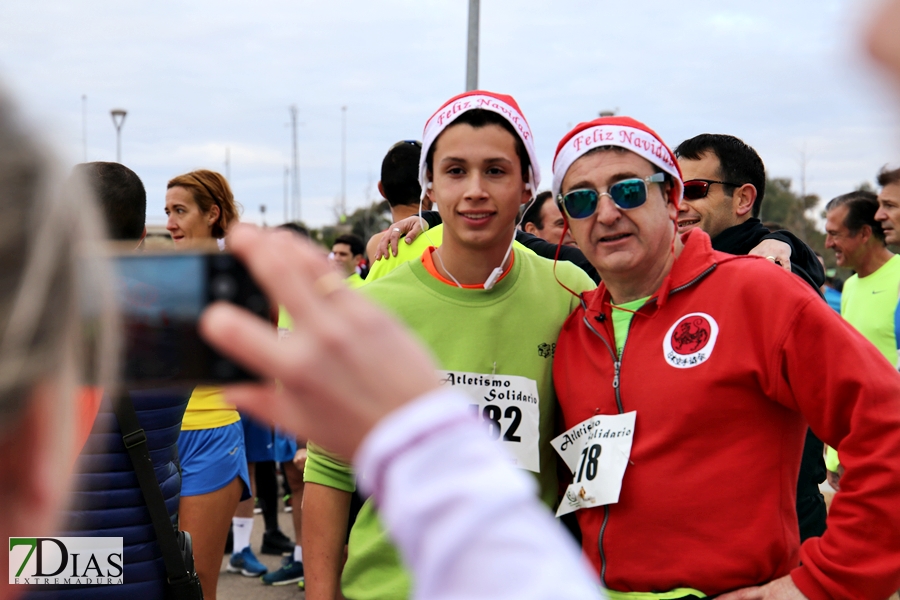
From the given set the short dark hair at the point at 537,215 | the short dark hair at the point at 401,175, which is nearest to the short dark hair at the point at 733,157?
the short dark hair at the point at 401,175

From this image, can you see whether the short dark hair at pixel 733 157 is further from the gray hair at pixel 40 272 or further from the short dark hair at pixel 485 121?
the gray hair at pixel 40 272

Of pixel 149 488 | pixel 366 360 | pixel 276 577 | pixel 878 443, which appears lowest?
pixel 276 577

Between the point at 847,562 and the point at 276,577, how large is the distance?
538cm

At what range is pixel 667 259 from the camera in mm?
2725

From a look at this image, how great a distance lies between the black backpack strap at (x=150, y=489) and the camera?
2674mm

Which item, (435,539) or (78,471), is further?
(78,471)

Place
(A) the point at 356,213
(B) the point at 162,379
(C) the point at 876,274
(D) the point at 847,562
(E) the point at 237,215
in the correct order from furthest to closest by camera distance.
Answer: (A) the point at 356,213 → (C) the point at 876,274 → (E) the point at 237,215 → (D) the point at 847,562 → (B) the point at 162,379

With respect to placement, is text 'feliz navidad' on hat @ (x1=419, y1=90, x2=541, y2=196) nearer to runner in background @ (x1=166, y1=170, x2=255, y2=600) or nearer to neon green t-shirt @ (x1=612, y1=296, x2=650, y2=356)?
neon green t-shirt @ (x1=612, y1=296, x2=650, y2=356)

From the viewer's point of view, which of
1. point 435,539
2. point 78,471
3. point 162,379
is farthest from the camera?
point 78,471

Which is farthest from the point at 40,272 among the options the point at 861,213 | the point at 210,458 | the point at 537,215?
the point at 861,213

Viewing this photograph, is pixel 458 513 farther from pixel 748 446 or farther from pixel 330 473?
pixel 330 473

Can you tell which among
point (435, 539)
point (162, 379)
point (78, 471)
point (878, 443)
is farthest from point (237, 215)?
point (435, 539)

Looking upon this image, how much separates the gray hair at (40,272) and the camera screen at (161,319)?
155 mm

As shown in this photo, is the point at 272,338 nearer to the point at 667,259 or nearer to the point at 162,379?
the point at 162,379
